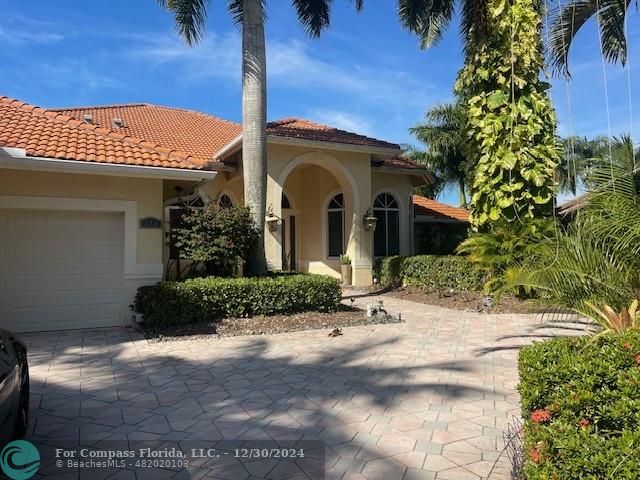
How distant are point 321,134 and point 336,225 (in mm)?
3799

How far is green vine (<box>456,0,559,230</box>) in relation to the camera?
40.8 feet

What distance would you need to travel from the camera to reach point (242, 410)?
4.98 meters

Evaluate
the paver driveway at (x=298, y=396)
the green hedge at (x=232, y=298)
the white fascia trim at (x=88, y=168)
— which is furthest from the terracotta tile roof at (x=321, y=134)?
the paver driveway at (x=298, y=396)

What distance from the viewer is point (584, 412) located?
8.95ft

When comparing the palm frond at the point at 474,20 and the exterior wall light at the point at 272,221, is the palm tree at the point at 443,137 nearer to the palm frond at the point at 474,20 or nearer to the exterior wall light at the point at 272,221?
the palm frond at the point at 474,20

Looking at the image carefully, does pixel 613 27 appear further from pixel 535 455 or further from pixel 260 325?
pixel 535 455

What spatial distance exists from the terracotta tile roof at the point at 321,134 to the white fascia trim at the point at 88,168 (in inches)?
238

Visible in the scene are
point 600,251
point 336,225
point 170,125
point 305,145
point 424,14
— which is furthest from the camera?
point 170,125

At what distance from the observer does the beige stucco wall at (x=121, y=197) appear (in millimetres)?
9141

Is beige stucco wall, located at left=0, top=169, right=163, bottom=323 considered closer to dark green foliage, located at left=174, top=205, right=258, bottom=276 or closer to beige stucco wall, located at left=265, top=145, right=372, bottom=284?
dark green foliage, located at left=174, top=205, right=258, bottom=276

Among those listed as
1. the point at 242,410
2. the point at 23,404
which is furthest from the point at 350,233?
the point at 23,404

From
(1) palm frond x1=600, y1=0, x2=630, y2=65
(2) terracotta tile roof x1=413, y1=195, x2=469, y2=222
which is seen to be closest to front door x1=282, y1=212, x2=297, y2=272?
(2) terracotta tile roof x1=413, y1=195, x2=469, y2=222

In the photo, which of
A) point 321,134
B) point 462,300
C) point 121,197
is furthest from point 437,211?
point 121,197

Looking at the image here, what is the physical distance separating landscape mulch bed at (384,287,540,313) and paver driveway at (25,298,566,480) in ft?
9.86
